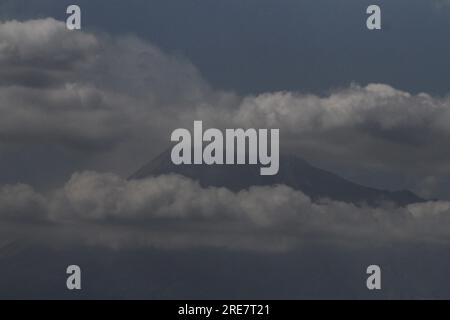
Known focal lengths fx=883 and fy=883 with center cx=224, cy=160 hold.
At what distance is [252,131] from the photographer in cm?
6372
